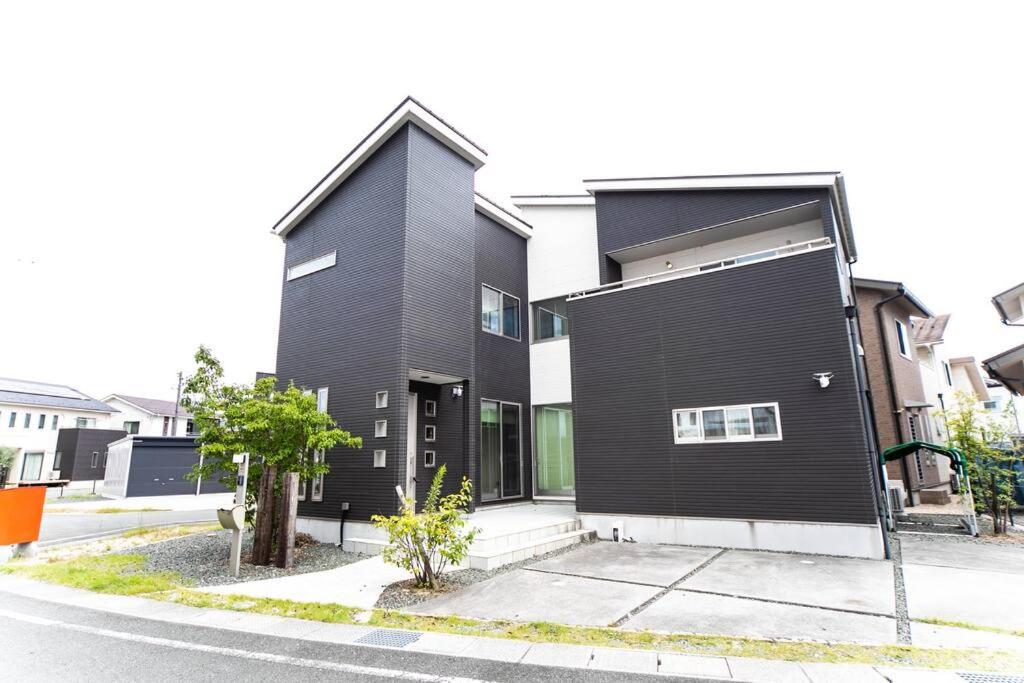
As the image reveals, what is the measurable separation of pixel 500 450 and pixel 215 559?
229 inches

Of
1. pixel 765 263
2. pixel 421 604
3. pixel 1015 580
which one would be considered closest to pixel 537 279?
pixel 765 263

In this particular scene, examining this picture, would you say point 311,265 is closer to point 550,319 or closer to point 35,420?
point 550,319

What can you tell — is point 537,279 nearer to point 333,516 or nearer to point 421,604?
point 333,516

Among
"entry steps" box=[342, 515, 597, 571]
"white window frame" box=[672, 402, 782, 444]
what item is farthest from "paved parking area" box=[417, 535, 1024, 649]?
"white window frame" box=[672, 402, 782, 444]

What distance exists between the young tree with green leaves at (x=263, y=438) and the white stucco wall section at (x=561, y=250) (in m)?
6.79

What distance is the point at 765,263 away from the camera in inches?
321

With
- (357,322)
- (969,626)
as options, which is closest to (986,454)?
(969,626)

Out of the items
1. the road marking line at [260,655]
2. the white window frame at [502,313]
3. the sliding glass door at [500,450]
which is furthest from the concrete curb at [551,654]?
the white window frame at [502,313]

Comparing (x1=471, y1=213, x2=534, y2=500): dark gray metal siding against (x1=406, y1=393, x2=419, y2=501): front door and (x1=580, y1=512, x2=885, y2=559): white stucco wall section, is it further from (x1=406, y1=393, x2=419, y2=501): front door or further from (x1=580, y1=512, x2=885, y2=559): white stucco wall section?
(x1=580, y1=512, x2=885, y2=559): white stucco wall section

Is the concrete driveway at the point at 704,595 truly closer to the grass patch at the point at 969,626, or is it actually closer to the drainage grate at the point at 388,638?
the grass patch at the point at 969,626

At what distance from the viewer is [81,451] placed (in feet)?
84.8

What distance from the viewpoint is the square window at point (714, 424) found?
26.5 feet

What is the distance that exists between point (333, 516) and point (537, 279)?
7443mm

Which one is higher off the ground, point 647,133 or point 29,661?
point 647,133
